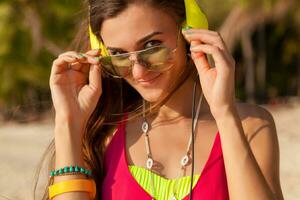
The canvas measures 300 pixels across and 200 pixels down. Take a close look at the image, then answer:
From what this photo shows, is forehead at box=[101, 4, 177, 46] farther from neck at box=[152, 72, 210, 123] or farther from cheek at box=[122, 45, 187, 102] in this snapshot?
neck at box=[152, 72, 210, 123]

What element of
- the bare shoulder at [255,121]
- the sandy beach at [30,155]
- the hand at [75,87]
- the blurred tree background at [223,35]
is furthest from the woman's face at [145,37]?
the blurred tree background at [223,35]

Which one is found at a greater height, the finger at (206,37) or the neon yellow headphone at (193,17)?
the neon yellow headphone at (193,17)

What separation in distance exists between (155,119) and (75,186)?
1.52ft

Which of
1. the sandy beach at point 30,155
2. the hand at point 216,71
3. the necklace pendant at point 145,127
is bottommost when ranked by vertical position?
the sandy beach at point 30,155

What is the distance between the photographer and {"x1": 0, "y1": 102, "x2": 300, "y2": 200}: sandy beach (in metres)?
6.94

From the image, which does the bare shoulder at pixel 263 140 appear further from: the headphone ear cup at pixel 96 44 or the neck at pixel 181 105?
the headphone ear cup at pixel 96 44

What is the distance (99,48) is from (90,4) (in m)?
0.19

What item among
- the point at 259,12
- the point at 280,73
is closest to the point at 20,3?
the point at 259,12

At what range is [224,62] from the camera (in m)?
2.22

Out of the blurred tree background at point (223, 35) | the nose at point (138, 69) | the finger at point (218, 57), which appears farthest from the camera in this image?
the blurred tree background at point (223, 35)

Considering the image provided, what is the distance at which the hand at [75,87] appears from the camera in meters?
2.56

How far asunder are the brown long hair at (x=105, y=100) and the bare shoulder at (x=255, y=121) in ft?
0.93

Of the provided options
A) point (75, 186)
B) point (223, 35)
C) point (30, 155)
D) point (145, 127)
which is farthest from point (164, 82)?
point (223, 35)

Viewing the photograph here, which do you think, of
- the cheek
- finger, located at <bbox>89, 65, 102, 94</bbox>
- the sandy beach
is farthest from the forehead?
the sandy beach
